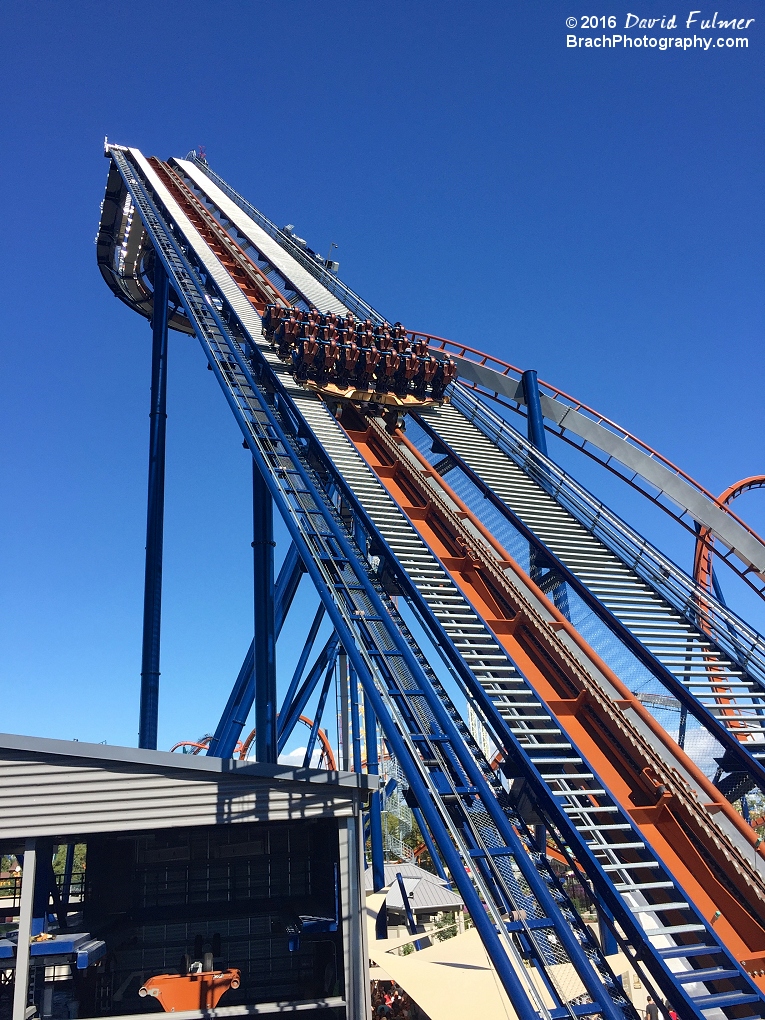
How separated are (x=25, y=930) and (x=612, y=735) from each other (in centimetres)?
561

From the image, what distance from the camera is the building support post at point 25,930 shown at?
7.19m

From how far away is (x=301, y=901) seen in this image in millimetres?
10430

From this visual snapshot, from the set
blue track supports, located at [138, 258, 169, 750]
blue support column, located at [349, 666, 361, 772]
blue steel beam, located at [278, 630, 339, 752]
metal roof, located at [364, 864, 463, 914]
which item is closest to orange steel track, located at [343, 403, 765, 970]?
blue track supports, located at [138, 258, 169, 750]

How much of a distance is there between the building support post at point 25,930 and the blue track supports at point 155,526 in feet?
18.8

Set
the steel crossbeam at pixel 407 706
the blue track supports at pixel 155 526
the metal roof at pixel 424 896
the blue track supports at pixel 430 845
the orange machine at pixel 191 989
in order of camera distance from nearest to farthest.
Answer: the steel crossbeam at pixel 407 706 < the blue track supports at pixel 430 845 < the orange machine at pixel 191 989 < the blue track supports at pixel 155 526 < the metal roof at pixel 424 896

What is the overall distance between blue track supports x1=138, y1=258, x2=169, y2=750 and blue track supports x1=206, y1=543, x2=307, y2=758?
1474 millimetres

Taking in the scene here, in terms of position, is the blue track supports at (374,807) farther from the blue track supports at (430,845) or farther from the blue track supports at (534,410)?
the blue track supports at (430,845)

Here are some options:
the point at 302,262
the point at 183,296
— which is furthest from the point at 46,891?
the point at 302,262

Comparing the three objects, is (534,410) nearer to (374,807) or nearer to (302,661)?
(302,661)

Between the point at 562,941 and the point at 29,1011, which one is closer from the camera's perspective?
the point at 562,941

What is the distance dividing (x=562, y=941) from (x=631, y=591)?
5.76 meters

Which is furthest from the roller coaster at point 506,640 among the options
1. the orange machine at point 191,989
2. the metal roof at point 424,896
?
the metal roof at point 424,896

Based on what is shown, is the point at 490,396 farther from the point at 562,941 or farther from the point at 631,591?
the point at 562,941

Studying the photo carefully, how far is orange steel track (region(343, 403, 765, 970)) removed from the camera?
6.50 metres
